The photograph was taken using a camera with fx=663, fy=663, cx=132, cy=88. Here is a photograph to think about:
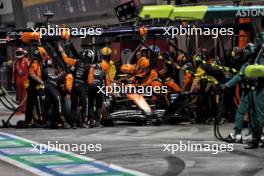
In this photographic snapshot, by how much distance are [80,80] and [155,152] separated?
501 centimetres

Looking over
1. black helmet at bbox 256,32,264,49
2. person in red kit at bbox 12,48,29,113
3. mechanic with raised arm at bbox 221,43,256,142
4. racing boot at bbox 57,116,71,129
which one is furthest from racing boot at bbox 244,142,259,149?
person in red kit at bbox 12,48,29,113

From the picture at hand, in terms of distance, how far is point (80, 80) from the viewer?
15.9 meters

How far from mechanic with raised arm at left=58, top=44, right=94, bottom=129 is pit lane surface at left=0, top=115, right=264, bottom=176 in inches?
29.4

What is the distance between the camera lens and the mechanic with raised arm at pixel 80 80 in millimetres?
15773

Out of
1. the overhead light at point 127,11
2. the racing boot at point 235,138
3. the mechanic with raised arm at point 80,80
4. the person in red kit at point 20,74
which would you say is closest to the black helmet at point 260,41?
the racing boot at point 235,138

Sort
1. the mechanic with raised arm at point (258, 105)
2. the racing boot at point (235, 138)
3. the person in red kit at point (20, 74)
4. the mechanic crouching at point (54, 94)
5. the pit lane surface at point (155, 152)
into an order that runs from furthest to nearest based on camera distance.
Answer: the person in red kit at point (20, 74) → the mechanic crouching at point (54, 94) → the racing boot at point (235, 138) → the mechanic with raised arm at point (258, 105) → the pit lane surface at point (155, 152)

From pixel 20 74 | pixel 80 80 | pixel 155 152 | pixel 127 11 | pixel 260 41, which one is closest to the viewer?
pixel 155 152

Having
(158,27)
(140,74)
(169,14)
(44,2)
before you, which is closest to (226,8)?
(169,14)

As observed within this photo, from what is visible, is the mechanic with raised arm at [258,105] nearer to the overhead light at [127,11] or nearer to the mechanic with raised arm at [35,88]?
the overhead light at [127,11]

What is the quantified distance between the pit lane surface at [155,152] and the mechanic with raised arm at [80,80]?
75 cm

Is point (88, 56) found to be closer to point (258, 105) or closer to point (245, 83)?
point (245, 83)

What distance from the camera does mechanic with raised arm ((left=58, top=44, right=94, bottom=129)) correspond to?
51.8ft

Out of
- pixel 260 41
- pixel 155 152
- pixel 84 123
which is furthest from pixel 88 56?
pixel 260 41

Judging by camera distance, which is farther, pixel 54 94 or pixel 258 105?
pixel 54 94
